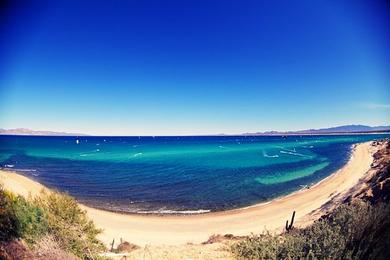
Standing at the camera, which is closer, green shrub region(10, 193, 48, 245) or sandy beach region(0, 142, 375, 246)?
green shrub region(10, 193, 48, 245)

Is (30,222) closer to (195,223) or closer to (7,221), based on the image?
(7,221)

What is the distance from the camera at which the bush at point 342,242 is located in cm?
673

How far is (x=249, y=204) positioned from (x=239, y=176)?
17.4 metres

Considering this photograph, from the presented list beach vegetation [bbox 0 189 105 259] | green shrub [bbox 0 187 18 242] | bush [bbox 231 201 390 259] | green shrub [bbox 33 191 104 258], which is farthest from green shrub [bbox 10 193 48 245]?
bush [bbox 231 201 390 259]

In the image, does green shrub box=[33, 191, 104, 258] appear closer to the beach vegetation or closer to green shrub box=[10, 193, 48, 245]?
the beach vegetation

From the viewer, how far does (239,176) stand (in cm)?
4850

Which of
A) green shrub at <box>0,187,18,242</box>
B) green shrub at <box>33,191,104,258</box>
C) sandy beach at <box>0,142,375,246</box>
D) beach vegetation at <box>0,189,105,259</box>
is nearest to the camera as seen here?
green shrub at <box>0,187,18,242</box>

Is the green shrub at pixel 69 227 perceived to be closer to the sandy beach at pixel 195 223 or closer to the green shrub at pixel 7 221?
the green shrub at pixel 7 221

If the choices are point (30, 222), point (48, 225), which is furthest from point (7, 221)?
point (48, 225)

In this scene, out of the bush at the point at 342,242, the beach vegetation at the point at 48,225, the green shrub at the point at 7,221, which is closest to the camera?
the bush at the point at 342,242

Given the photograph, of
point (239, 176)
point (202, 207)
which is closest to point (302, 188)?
point (239, 176)

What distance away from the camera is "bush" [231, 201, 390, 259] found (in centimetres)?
673

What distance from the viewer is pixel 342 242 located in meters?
9.48

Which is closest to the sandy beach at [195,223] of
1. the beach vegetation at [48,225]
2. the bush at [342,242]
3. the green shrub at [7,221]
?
the beach vegetation at [48,225]
